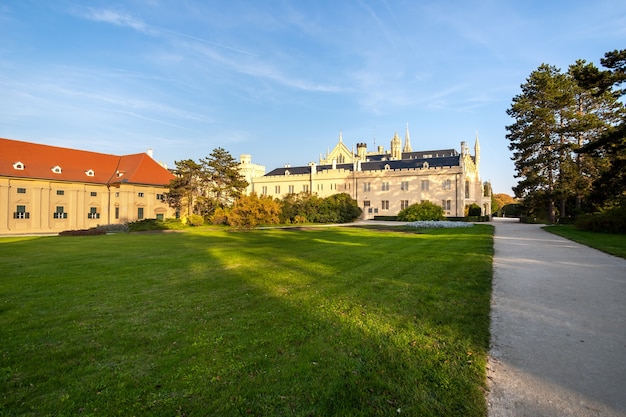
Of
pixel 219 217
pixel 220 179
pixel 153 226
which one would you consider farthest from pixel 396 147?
pixel 153 226

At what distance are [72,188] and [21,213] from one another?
5637 mm

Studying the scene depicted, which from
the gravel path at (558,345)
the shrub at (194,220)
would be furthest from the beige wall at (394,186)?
the gravel path at (558,345)

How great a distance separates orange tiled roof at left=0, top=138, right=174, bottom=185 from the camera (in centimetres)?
3838

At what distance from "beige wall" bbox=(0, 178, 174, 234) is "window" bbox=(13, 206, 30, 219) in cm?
18

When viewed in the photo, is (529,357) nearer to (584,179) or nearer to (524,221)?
(584,179)

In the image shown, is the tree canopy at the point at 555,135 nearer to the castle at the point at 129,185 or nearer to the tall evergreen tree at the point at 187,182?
the castle at the point at 129,185

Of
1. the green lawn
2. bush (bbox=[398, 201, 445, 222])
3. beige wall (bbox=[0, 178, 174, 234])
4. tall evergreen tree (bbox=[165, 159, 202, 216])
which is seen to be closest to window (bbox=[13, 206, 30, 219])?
beige wall (bbox=[0, 178, 174, 234])

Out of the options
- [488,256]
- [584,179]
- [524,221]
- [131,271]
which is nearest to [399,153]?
[524,221]

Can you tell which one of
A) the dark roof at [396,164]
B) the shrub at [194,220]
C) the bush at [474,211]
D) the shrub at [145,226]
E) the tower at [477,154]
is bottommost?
the shrub at [145,226]

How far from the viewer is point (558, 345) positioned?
4262mm

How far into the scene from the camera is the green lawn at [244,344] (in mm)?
3039

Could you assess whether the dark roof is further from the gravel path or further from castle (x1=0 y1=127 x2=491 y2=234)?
the gravel path

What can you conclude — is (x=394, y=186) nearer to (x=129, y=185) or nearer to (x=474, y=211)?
(x=474, y=211)

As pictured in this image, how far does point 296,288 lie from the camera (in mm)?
7184
